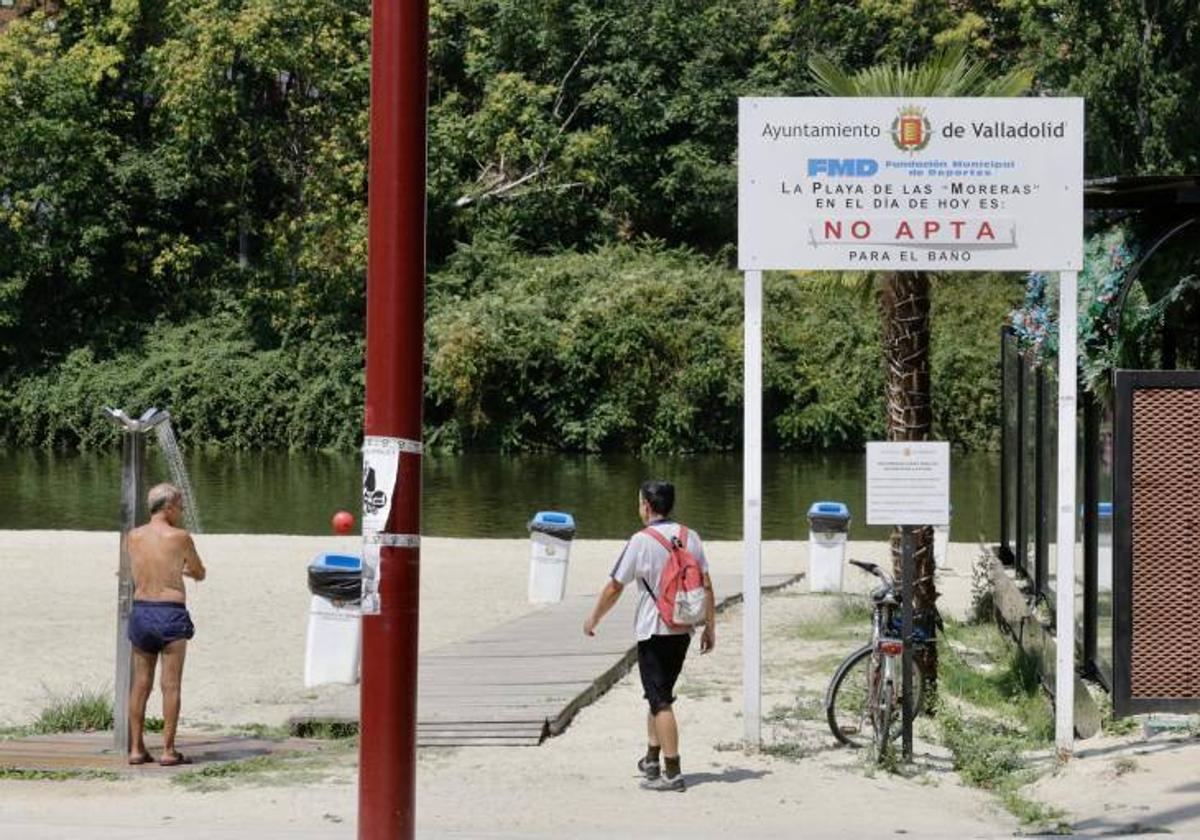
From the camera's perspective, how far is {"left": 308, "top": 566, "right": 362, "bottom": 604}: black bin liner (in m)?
14.1

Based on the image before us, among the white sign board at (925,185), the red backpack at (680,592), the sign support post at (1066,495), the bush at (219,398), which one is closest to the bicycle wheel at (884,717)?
the sign support post at (1066,495)

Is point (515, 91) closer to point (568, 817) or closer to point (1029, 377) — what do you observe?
point (1029, 377)

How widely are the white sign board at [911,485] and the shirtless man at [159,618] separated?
13.2ft

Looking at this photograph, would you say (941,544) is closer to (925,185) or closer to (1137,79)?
(925,185)

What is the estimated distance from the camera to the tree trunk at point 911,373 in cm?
1371

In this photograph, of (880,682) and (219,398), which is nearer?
(880,682)

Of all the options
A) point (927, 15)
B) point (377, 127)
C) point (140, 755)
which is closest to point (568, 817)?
point (140, 755)

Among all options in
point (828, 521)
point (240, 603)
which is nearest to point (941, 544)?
point (828, 521)

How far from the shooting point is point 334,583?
1418 centimetres

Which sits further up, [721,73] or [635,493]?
[721,73]

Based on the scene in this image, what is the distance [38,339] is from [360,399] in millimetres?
10420

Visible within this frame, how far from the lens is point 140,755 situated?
10820mm

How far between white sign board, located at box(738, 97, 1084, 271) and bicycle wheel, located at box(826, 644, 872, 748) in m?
2.36

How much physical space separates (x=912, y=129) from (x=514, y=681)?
4647mm
